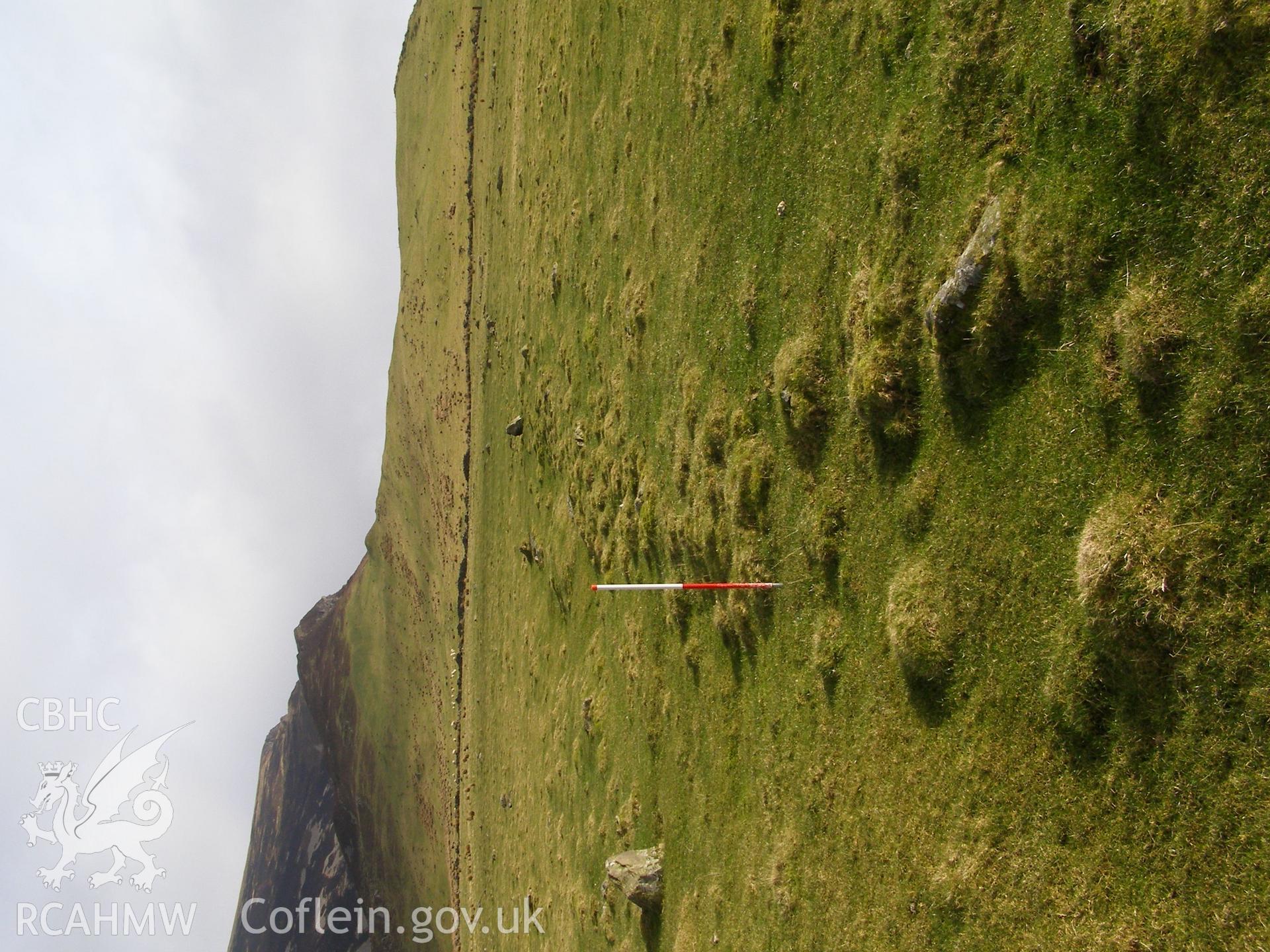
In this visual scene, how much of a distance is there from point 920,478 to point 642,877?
11.2 meters

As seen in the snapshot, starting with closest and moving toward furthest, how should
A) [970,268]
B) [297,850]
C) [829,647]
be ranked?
[970,268], [829,647], [297,850]

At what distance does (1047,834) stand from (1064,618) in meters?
2.17

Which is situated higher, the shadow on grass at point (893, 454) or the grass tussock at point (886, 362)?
the grass tussock at point (886, 362)

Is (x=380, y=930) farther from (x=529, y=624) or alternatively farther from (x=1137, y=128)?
(x=1137, y=128)

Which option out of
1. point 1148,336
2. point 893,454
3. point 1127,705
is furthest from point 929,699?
point 1148,336

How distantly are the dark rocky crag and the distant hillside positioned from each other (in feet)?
149

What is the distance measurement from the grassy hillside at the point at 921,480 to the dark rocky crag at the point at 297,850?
4745 cm

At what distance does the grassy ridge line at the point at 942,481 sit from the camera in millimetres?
6500

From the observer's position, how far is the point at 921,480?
9.57 meters

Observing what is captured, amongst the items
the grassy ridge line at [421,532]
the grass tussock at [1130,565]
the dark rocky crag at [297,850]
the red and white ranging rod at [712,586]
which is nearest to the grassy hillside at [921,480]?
the grass tussock at [1130,565]

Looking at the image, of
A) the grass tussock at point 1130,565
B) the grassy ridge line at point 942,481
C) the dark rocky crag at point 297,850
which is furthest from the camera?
the dark rocky crag at point 297,850

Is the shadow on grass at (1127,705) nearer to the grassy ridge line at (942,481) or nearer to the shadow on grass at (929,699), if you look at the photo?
the grassy ridge line at (942,481)

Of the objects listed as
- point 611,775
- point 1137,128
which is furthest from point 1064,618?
point 611,775

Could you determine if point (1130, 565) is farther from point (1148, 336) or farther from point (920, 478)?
point (920, 478)
